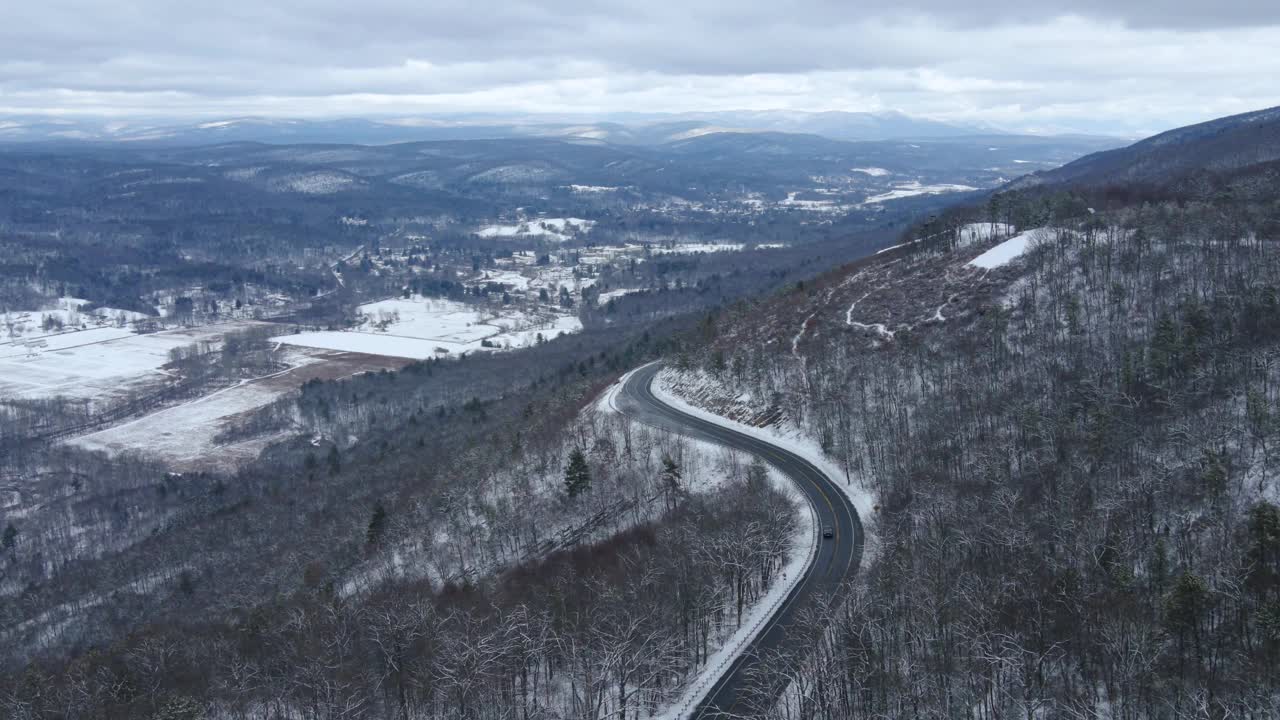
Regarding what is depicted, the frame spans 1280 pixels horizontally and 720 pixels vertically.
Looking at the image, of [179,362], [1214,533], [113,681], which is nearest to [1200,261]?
[1214,533]

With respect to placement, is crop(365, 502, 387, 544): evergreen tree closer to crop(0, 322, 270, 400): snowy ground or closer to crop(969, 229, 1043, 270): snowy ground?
crop(969, 229, 1043, 270): snowy ground

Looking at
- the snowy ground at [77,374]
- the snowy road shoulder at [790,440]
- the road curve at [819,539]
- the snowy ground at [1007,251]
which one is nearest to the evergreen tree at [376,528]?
the road curve at [819,539]

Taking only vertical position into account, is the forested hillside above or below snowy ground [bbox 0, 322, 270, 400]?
above

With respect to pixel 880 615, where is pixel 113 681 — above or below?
below

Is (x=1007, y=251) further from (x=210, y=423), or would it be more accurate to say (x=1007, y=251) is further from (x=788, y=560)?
(x=210, y=423)

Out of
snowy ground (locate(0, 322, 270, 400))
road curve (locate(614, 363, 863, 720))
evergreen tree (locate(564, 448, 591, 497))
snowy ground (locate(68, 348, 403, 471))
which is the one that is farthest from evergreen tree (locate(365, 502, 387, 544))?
snowy ground (locate(0, 322, 270, 400))

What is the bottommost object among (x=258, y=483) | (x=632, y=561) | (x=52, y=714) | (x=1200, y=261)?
(x=258, y=483)

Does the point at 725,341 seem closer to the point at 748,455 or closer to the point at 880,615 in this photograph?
the point at 748,455
